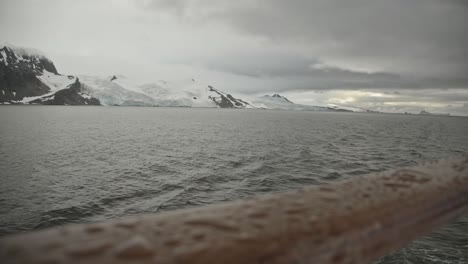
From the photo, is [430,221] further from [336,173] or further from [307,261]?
[336,173]

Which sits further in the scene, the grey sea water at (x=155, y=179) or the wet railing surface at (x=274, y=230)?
the grey sea water at (x=155, y=179)

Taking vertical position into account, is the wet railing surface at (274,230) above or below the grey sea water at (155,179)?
above

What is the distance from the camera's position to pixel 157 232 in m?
0.72

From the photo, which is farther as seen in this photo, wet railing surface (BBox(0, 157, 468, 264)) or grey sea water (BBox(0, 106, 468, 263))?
grey sea water (BBox(0, 106, 468, 263))

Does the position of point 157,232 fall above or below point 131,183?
above

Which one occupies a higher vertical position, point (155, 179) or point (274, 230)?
point (274, 230)

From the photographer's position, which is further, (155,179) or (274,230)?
(155,179)

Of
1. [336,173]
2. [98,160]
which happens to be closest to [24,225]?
[98,160]

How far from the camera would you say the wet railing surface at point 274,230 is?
62 cm

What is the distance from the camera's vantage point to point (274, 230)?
31.7 inches

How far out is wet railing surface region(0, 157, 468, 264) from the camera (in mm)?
625

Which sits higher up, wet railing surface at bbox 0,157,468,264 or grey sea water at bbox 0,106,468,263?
wet railing surface at bbox 0,157,468,264

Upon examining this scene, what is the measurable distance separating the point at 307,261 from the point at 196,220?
13.2 inches

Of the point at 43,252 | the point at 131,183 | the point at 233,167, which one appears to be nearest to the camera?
the point at 43,252
